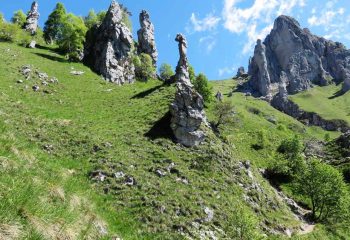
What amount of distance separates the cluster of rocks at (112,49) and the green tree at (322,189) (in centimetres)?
4267

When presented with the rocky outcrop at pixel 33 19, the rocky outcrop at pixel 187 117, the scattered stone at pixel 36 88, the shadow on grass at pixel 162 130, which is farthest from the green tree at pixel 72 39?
the rocky outcrop at pixel 187 117

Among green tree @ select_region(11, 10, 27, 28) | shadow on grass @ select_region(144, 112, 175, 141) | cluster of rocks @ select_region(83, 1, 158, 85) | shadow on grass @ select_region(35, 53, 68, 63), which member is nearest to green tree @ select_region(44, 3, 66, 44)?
green tree @ select_region(11, 10, 27, 28)

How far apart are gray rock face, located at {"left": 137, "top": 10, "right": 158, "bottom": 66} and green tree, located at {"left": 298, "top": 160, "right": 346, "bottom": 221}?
214 ft

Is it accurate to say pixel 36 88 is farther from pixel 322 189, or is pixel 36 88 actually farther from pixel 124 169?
pixel 322 189

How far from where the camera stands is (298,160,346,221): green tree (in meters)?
63.7

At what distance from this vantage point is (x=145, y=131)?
53875 mm

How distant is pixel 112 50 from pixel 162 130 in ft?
137

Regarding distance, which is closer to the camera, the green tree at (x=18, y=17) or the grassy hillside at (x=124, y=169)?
the grassy hillside at (x=124, y=169)

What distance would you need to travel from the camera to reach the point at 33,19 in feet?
399

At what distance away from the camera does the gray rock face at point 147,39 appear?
123250mm

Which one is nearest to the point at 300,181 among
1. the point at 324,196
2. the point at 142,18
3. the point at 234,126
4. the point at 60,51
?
the point at 324,196

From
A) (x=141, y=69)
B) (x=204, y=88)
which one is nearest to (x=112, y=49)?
(x=141, y=69)

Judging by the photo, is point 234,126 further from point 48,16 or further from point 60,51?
point 48,16

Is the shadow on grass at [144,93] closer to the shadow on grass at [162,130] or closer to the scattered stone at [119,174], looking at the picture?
the shadow on grass at [162,130]
